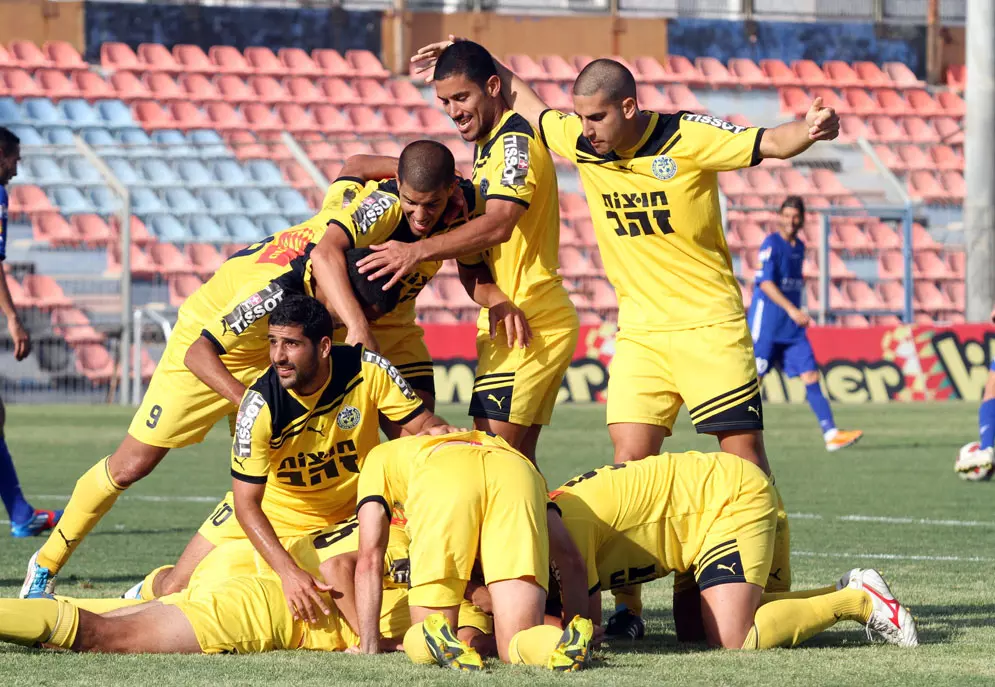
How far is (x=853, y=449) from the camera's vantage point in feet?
47.3

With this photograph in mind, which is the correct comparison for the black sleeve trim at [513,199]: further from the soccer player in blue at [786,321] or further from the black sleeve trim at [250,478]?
the soccer player in blue at [786,321]

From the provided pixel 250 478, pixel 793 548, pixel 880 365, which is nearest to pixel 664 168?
pixel 250 478

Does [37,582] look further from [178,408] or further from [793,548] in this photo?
[793,548]

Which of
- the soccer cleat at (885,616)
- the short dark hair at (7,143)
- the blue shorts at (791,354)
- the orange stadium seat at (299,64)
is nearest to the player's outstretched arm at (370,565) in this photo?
the soccer cleat at (885,616)

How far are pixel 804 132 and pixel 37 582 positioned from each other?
3.70 m

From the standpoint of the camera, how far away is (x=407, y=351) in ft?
23.0

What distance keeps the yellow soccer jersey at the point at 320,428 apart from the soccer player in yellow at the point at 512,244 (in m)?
0.74

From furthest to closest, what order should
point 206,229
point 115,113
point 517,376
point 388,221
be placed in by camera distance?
point 115,113 < point 206,229 < point 517,376 < point 388,221

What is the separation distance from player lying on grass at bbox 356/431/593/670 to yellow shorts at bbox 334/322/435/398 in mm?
1454

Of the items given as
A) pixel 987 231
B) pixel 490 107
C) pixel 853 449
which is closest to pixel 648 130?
pixel 490 107

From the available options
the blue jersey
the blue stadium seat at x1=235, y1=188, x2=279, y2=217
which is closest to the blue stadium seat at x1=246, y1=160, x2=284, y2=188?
the blue stadium seat at x1=235, y1=188, x2=279, y2=217

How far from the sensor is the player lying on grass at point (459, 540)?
5.32 m

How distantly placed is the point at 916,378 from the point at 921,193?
572cm

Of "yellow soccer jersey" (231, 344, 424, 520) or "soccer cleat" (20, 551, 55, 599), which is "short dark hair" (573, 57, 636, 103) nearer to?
"yellow soccer jersey" (231, 344, 424, 520)
